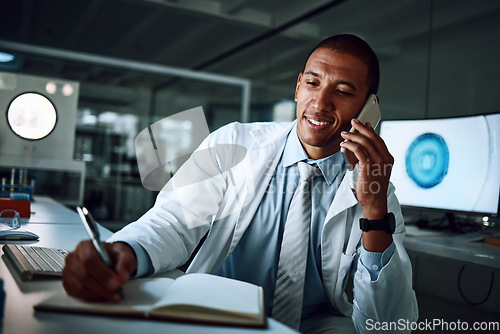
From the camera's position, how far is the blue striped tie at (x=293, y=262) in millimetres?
1265

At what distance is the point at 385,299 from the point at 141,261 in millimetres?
711

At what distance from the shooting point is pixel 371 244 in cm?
118

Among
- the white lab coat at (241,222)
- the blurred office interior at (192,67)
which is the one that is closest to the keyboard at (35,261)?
the white lab coat at (241,222)

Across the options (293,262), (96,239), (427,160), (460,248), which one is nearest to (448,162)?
(427,160)

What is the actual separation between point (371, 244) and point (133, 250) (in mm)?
668

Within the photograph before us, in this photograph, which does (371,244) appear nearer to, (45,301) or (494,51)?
(45,301)

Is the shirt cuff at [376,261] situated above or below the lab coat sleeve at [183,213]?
below

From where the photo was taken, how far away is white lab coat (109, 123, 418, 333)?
1.17m

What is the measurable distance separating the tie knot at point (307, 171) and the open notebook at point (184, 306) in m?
0.65

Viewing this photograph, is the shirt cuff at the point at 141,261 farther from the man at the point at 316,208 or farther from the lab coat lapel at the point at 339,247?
the lab coat lapel at the point at 339,247

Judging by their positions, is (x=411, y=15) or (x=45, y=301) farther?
(x=411, y=15)

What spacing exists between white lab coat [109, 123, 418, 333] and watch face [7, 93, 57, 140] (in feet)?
8.86

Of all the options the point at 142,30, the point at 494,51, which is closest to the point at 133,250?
the point at 494,51

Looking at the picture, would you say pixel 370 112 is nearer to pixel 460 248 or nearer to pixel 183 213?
pixel 183 213
